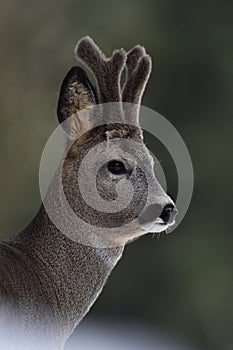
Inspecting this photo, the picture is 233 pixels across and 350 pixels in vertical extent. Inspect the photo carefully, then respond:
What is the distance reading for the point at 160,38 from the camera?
19.6ft

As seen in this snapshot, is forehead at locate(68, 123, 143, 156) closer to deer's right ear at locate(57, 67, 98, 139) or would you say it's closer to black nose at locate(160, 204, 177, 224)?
deer's right ear at locate(57, 67, 98, 139)

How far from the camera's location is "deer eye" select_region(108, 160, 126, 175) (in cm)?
197

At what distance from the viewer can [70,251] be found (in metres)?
2.02

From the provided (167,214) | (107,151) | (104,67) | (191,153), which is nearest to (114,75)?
(104,67)

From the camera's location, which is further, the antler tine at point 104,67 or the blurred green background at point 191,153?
the blurred green background at point 191,153

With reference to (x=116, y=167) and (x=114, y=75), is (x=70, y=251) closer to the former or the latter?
(x=116, y=167)

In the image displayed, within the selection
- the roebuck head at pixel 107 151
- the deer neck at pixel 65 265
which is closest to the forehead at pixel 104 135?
the roebuck head at pixel 107 151

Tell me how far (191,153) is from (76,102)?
385 centimetres

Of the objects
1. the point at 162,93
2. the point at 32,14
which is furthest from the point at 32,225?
the point at 32,14

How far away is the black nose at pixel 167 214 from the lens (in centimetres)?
190

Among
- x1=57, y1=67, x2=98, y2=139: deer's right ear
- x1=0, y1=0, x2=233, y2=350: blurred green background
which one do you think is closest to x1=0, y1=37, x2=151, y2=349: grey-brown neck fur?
x1=57, y1=67, x2=98, y2=139: deer's right ear

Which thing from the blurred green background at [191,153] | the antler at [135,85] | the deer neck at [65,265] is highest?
the antler at [135,85]

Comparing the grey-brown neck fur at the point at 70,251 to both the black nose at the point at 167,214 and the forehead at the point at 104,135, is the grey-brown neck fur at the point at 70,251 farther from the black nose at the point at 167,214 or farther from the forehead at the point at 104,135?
the black nose at the point at 167,214

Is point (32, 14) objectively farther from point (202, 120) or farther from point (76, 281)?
point (76, 281)
